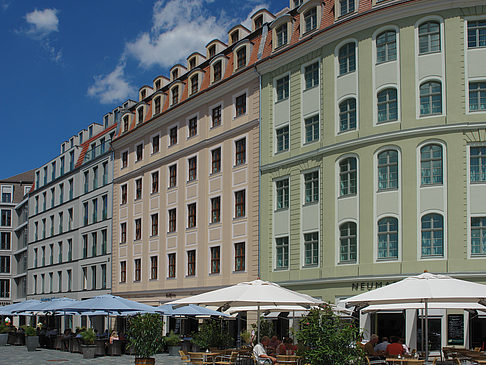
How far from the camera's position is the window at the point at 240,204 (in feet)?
126

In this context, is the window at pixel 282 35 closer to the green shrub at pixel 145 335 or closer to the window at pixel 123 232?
the green shrub at pixel 145 335

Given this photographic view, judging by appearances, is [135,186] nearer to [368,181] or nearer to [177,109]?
[177,109]

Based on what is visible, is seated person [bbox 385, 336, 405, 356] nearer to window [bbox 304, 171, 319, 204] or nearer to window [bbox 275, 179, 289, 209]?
window [bbox 304, 171, 319, 204]

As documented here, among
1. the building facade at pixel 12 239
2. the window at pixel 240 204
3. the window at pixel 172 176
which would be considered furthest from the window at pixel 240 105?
the building facade at pixel 12 239

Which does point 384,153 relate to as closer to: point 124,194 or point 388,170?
point 388,170

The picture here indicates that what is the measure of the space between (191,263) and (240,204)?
6520 mm

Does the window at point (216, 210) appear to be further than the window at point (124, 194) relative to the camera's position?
No

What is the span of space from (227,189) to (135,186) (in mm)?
13219

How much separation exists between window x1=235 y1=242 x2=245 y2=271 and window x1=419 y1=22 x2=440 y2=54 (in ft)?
48.8

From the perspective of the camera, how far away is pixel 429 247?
28.2 meters

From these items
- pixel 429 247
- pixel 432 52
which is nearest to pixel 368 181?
pixel 429 247

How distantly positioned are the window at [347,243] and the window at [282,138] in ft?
20.8

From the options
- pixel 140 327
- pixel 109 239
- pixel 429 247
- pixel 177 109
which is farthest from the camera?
pixel 109 239

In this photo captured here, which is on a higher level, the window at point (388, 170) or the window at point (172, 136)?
the window at point (172, 136)
